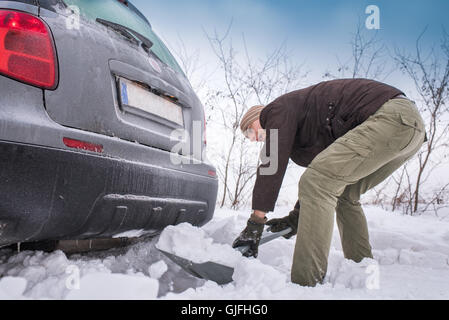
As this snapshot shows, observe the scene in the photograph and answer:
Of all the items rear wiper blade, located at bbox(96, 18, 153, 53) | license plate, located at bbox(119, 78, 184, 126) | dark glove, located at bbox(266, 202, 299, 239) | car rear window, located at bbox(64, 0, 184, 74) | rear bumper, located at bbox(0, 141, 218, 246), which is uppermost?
car rear window, located at bbox(64, 0, 184, 74)

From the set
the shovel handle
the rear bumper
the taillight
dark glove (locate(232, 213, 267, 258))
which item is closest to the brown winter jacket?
dark glove (locate(232, 213, 267, 258))

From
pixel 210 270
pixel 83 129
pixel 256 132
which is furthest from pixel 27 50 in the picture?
pixel 256 132

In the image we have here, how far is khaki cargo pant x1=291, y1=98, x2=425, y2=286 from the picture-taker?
1.34 m

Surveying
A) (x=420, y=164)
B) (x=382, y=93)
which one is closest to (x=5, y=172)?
(x=382, y=93)

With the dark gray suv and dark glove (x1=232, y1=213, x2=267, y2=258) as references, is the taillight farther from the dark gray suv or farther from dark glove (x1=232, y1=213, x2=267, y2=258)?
dark glove (x1=232, y1=213, x2=267, y2=258)

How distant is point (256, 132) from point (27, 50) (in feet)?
4.20

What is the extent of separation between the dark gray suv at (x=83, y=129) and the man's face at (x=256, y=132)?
51 centimetres

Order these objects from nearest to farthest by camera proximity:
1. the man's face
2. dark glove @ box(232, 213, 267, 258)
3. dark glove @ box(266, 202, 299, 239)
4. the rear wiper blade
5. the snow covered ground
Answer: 1. the snow covered ground
2. the rear wiper blade
3. dark glove @ box(232, 213, 267, 258)
4. the man's face
5. dark glove @ box(266, 202, 299, 239)

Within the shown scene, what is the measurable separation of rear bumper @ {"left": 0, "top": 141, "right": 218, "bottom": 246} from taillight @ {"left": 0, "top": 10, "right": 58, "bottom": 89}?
0.88 feet

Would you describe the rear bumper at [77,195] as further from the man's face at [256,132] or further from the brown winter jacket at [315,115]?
the man's face at [256,132]

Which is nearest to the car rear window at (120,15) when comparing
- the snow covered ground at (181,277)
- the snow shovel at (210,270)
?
the snow covered ground at (181,277)

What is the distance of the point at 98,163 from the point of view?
120 centimetres

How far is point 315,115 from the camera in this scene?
5.37ft

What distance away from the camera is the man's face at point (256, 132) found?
6.23ft
